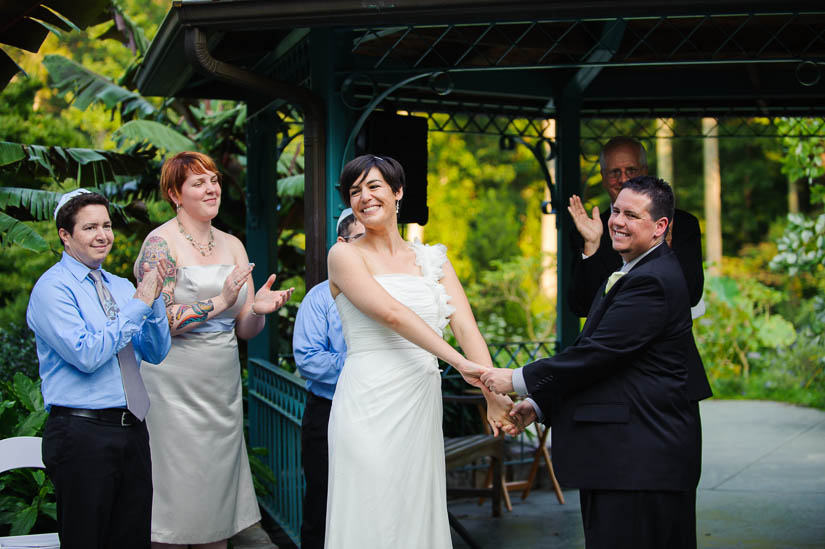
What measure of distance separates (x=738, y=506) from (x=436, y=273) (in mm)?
4724

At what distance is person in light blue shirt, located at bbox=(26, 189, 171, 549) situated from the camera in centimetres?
353

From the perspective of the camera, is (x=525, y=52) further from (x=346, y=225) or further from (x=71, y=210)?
(x=71, y=210)

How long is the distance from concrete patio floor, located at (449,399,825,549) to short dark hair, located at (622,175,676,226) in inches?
139

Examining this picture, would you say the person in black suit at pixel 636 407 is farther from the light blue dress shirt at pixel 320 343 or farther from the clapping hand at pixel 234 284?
the clapping hand at pixel 234 284

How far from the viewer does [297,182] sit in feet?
30.4

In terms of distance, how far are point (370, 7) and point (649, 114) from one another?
4.88 m

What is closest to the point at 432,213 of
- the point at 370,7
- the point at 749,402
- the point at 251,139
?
the point at 749,402

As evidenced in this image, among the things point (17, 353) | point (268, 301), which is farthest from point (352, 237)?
point (17, 353)

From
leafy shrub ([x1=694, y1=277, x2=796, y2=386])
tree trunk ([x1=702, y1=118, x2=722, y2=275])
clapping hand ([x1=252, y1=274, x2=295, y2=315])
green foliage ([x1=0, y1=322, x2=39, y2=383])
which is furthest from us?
tree trunk ([x1=702, y1=118, x2=722, y2=275])

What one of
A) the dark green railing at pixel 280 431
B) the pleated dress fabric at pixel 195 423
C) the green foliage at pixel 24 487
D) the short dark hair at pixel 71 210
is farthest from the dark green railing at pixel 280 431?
the short dark hair at pixel 71 210

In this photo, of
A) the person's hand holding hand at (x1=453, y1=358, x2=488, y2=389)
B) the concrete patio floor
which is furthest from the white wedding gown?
the concrete patio floor

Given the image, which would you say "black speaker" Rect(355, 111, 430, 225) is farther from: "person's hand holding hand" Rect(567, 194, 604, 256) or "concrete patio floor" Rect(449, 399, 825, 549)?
"concrete patio floor" Rect(449, 399, 825, 549)

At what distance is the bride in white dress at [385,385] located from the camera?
345cm

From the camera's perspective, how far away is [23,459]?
3.95 metres
